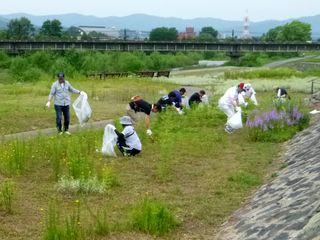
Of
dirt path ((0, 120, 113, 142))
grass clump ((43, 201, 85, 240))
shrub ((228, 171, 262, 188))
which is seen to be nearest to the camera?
grass clump ((43, 201, 85, 240))

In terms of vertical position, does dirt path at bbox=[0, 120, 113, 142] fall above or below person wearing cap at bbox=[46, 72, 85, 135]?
below

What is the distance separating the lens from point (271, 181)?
364 inches

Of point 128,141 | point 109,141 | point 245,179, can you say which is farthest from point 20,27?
point 245,179

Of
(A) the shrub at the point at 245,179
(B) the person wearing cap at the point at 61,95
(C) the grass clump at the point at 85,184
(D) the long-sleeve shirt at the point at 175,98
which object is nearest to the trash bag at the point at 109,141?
(C) the grass clump at the point at 85,184

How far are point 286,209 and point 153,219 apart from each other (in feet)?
5.47

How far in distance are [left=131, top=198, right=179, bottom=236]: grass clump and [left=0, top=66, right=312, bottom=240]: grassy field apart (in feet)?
0.04

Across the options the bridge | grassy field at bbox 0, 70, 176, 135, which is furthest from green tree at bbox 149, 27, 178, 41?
grassy field at bbox 0, 70, 176, 135

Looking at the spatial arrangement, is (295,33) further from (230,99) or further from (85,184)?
(85,184)

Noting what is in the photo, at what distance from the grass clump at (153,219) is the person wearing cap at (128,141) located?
424 centimetres

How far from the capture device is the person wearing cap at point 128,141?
11.2 metres

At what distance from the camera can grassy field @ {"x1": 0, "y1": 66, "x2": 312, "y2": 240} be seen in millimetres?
6832

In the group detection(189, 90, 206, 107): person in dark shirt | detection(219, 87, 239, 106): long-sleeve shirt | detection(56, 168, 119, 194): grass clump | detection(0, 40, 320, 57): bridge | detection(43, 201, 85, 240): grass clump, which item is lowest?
detection(56, 168, 119, 194): grass clump

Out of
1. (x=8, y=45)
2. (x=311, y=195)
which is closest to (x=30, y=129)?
(x=311, y=195)

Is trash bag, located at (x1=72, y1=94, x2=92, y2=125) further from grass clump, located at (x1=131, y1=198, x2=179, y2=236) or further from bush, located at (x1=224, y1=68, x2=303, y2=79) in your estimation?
bush, located at (x1=224, y1=68, x2=303, y2=79)
